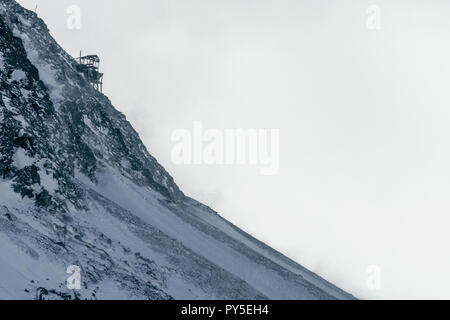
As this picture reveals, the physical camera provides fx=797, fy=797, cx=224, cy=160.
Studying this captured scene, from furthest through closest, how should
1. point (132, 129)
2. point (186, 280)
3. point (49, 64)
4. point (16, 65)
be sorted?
point (132, 129)
point (49, 64)
point (16, 65)
point (186, 280)

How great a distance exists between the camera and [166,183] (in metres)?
125

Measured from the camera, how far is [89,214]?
86125 mm

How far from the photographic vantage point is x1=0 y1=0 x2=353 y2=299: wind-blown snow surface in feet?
233

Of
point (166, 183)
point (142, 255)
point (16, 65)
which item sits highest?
point (16, 65)

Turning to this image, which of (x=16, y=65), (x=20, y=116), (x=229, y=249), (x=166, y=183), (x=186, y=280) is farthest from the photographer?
(x=166, y=183)

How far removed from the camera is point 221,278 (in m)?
88.9

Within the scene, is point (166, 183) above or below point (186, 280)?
above

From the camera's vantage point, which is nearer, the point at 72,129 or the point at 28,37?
the point at 72,129

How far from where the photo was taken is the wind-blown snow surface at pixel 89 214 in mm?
70875

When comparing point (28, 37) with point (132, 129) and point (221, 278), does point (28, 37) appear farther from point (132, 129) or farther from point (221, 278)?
point (221, 278)

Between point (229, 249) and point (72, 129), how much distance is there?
2569cm
